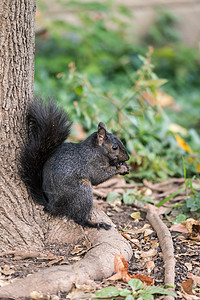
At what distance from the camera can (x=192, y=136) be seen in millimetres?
5207

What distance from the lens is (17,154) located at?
2.65m

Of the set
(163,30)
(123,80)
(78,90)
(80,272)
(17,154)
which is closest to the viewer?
(80,272)

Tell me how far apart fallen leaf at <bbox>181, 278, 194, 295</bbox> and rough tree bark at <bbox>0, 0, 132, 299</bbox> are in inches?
17.5

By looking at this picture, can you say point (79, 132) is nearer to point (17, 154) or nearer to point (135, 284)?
point (17, 154)

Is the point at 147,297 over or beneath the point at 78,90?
beneath

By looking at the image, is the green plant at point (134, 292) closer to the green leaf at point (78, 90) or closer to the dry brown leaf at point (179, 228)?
the dry brown leaf at point (179, 228)

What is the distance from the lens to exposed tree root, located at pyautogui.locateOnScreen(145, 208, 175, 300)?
7.56 feet

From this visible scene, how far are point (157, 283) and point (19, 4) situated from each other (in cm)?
198

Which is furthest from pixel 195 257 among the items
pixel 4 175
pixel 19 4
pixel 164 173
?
pixel 19 4

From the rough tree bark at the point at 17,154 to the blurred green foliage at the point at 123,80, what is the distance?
3.85 ft

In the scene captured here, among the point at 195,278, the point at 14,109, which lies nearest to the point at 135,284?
the point at 195,278

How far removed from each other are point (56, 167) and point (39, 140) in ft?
0.75

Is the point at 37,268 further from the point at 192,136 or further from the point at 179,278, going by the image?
the point at 192,136

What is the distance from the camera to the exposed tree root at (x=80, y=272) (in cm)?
210
